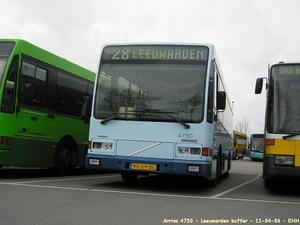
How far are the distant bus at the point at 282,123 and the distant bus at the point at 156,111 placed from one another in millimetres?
1327

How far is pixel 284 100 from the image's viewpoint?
391 inches

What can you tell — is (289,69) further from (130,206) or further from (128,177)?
(130,206)

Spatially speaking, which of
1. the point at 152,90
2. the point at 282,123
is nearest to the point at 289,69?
the point at 282,123

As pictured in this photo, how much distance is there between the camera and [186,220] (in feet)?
21.2

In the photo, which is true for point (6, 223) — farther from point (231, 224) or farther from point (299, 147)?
point (299, 147)

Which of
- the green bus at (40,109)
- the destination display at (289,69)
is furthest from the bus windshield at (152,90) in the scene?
the destination display at (289,69)

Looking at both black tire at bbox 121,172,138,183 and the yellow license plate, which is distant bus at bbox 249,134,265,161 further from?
the yellow license plate

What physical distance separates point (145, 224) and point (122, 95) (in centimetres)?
421

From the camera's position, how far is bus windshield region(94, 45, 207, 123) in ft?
31.0

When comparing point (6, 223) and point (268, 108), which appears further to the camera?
point (268, 108)

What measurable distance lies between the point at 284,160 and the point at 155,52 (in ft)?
12.6

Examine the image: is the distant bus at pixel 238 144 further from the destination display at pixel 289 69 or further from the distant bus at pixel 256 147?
the destination display at pixel 289 69

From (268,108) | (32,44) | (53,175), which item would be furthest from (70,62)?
(268,108)

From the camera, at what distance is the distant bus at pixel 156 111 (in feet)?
30.6
